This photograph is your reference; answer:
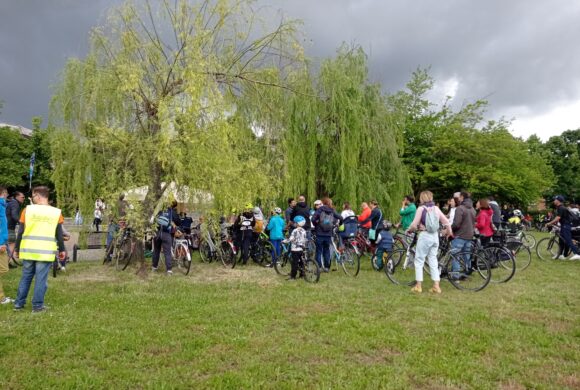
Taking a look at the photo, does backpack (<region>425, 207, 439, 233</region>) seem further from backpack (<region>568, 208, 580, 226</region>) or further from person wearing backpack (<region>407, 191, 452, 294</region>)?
backpack (<region>568, 208, 580, 226</region>)

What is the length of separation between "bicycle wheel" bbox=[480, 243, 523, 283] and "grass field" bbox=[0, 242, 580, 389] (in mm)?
757

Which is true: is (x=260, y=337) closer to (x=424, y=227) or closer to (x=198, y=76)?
(x=424, y=227)

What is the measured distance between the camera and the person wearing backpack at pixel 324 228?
9.13 metres

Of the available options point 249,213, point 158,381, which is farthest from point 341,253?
point 158,381

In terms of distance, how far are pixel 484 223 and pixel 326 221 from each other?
11.4 ft

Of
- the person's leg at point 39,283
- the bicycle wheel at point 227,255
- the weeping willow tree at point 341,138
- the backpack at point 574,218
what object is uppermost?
the weeping willow tree at point 341,138

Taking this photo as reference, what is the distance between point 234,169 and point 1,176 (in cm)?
2795

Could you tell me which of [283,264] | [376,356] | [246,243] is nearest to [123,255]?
[246,243]

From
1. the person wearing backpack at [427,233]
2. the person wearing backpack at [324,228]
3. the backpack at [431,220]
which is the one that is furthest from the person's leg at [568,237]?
the person wearing backpack at [324,228]

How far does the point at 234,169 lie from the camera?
26.8 feet

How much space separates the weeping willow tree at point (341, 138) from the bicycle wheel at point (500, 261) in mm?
5845

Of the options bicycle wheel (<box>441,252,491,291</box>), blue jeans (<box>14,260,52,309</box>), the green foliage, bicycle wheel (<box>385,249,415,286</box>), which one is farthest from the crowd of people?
the green foliage

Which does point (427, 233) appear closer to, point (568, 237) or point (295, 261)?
point (295, 261)

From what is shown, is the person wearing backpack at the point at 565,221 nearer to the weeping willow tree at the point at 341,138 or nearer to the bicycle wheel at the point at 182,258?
the weeping willow tree at the point at 341,138
